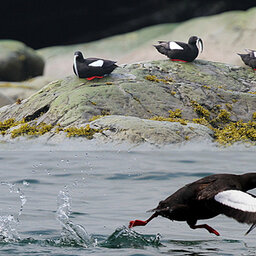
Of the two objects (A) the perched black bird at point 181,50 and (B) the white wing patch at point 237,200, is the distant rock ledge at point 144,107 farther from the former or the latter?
(B) the white wing patch at point 237,200

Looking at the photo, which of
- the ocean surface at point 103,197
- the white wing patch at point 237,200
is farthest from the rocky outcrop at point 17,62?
the white wing patch at point 237,200

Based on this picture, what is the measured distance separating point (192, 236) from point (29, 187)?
2.41m

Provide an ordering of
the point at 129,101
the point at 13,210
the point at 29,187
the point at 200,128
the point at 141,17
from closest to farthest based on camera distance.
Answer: the point at 13,210, the point at 29,187, the point at 200,128, the point at 129,101, the point at 141,17

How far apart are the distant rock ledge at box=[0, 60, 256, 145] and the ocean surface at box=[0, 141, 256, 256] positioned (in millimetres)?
360

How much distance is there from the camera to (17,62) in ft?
70.7

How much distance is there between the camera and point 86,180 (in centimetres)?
723

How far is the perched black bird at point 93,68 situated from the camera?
37.8ft

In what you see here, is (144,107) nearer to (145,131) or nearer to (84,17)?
(145,131)

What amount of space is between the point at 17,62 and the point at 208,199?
17.6m

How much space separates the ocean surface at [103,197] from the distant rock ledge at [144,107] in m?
0.36

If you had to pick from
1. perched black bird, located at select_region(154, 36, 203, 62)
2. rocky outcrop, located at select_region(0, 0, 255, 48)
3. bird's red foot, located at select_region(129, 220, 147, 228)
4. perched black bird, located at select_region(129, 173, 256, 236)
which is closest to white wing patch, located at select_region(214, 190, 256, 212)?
perched black bird, located at select_region(129, 173, 256, 236)

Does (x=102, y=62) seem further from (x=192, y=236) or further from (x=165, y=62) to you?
(x=192, y=236)

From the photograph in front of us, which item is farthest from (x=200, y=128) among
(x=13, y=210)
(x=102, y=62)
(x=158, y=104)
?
(x=13, y=210)

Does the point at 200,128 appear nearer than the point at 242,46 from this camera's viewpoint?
Yes
